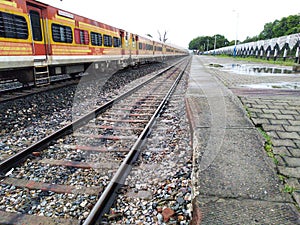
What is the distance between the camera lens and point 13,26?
6.75 m

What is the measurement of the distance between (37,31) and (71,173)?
652 cm

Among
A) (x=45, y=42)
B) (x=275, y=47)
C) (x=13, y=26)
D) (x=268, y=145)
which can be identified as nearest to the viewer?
(x=268, y=145)

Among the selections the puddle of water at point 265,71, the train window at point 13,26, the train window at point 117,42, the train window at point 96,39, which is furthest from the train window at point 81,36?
the puddle of water at point 265,71

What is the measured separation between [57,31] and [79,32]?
61.5 inches

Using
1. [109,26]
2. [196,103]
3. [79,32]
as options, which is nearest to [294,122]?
[196,103]

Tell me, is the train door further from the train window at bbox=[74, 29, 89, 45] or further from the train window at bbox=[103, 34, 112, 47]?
the train window at bbox=[103, 34, 112, 47]

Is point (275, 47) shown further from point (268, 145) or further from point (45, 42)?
point (268, 145)

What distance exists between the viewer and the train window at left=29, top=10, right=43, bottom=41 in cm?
759

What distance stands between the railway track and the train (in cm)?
368

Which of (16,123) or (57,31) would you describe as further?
(57,31)

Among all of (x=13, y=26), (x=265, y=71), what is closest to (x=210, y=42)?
(x=265, y=71)

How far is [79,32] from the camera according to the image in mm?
10305

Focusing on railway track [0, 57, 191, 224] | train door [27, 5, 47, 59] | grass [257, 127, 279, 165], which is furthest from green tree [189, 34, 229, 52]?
railway track [0, 57, 191, 224]

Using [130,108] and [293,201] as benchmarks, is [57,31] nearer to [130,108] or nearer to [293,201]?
[130,108]
